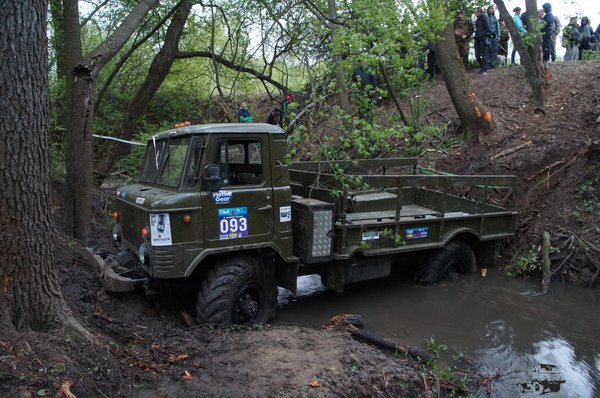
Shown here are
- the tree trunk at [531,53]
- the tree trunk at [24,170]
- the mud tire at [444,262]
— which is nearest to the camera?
the tree trunk at [24,170]

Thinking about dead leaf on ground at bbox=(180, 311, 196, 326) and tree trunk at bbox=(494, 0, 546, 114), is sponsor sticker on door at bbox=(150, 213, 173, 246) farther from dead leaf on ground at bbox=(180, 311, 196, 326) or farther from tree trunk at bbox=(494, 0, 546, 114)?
tree trunk at bbox=(494, 0, 546, 114)

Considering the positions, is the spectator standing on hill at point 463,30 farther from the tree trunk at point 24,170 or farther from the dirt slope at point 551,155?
the tree trunk at point 24,170

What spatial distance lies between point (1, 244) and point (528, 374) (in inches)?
194

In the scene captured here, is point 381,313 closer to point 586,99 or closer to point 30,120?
point 30,120

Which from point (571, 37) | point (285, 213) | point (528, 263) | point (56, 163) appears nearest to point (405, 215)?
point (285, 213)

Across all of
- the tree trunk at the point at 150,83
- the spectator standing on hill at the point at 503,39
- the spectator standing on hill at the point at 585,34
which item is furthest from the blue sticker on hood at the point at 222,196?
the spectator standing on hill at the point at 585,34

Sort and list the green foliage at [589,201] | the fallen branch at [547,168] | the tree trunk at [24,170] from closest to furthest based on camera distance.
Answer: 1. the tree trunk at [24,170]
2. the green foliage at [589,201]
3. the fallen branch at [547,168]

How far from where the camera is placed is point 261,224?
5836mm

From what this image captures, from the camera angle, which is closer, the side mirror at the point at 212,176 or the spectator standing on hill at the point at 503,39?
the side mirror at the point at 212,176

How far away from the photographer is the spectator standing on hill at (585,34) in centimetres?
1551

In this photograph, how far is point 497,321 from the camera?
6.57 m

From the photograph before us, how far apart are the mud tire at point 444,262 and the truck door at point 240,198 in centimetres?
303

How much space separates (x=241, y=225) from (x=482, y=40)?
38.6 ft

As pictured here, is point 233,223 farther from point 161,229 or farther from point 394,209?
point 394,209
